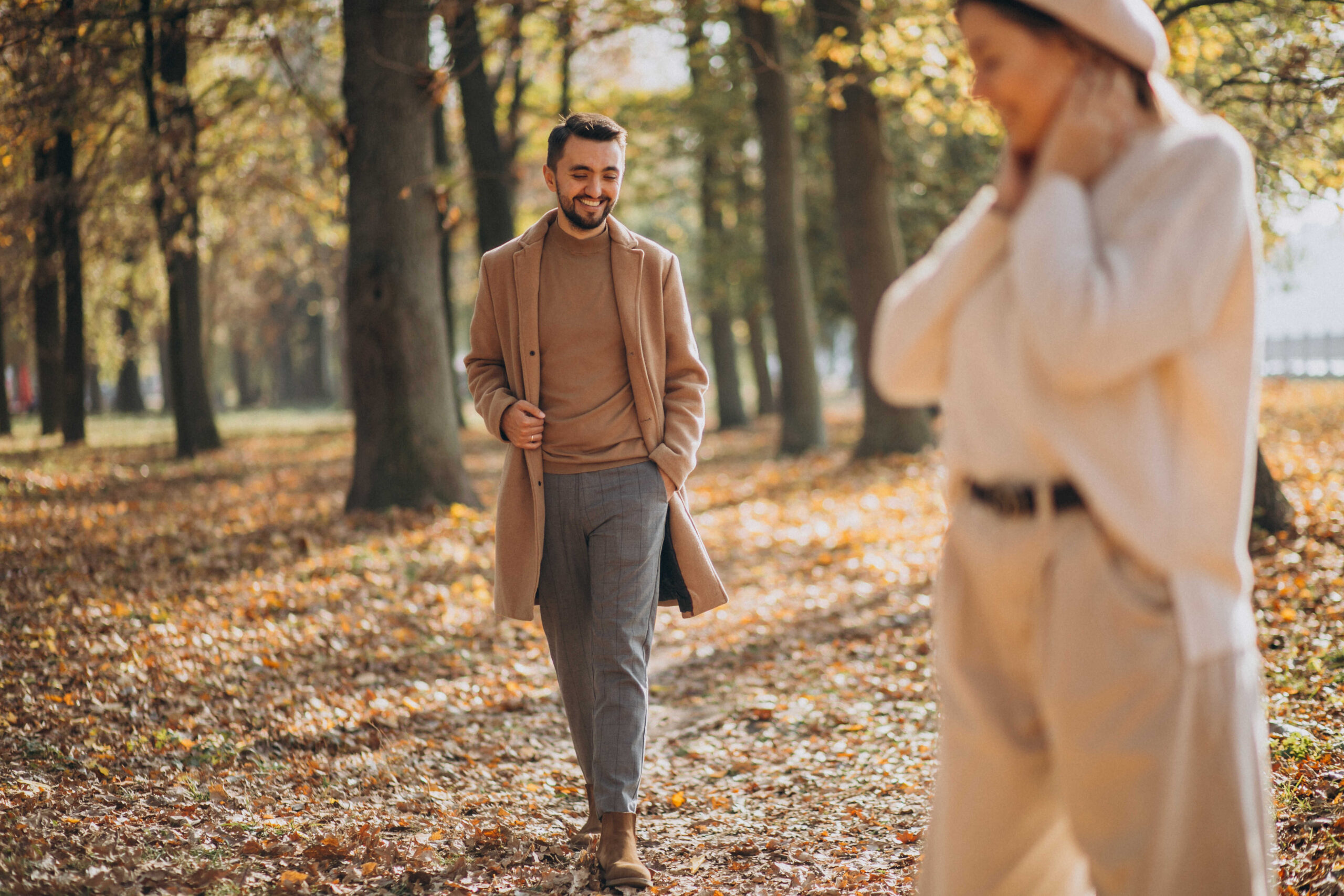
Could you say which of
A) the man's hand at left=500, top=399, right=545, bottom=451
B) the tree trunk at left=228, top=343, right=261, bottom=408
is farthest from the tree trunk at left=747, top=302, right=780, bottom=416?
the tree trunk at left=228, top=343, right=261, bottom=408

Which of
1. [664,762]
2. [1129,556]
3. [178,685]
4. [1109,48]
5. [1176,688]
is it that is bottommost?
[664,762]

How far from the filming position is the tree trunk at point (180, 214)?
1294 centimetres

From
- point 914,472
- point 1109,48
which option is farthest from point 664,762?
point 914,472

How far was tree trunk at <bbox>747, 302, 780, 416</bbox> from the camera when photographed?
83.9 feet

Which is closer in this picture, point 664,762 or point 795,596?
point 664,762

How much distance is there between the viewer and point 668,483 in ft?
13.4

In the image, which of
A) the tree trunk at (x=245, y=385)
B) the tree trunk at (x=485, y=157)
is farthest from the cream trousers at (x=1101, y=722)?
the tree trunk at (x=245, y=385)

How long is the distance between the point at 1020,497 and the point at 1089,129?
707 mm

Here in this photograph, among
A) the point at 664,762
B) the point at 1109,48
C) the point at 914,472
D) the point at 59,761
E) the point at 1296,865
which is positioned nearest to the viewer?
the point at 1109,48

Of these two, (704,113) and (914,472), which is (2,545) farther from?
(704,113)

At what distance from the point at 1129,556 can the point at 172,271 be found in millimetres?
16643

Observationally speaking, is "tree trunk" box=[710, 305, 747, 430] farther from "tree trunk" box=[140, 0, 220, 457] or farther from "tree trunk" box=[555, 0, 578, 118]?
"tree trunk" box=[140, 0, 220, 457]

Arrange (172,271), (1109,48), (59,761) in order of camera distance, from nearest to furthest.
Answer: (1109,48)
(59,761)
(172,271)

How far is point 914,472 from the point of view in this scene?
47.2ft
